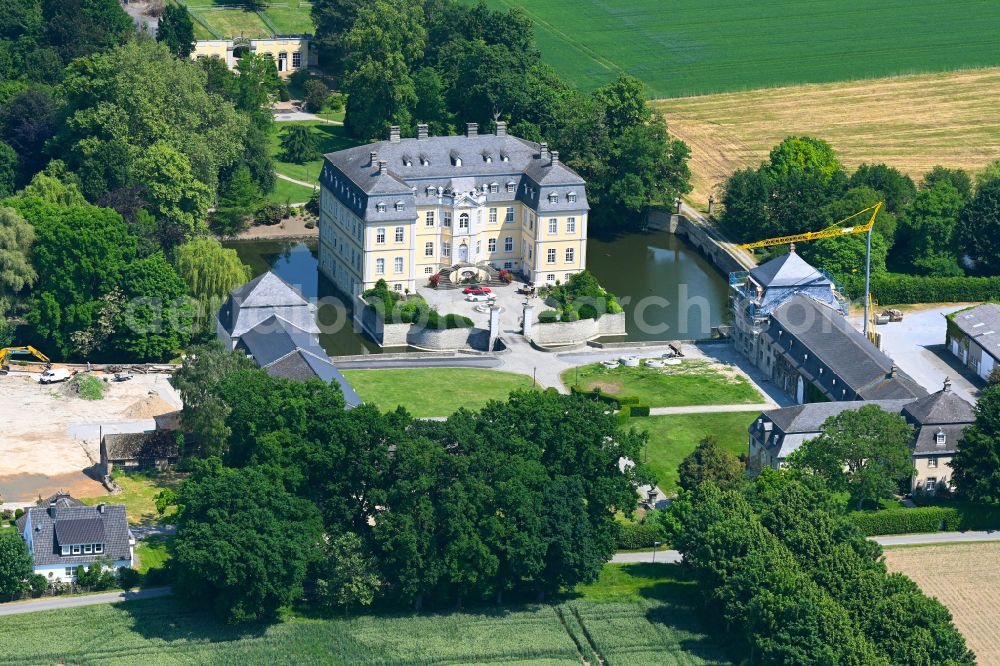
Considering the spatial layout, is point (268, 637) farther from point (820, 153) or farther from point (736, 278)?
point (820, 153)

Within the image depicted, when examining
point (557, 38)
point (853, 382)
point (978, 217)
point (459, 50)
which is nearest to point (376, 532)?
point (853, 382)

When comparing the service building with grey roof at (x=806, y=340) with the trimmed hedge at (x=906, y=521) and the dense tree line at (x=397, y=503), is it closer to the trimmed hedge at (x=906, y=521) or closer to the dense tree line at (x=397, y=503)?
the trimmed hedge at (x=906, y=521)

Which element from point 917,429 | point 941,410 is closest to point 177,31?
point 917,429

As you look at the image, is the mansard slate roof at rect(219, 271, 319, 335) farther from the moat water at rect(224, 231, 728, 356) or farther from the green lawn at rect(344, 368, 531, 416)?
the moat water at rect(224, 231, 728, 356)

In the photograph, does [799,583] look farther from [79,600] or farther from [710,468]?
[79,600]

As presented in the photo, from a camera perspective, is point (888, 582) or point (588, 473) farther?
point (588, 473)

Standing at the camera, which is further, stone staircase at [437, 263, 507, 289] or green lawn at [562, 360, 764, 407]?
stone staircase at [437, 263, 507, 289]

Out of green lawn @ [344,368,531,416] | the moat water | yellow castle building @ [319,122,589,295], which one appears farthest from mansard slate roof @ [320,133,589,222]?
green lawn @ [344,368,531,416]
